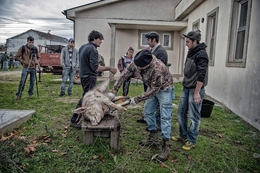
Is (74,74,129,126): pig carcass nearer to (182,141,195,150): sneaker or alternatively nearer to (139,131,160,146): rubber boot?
(139,131,160,146): rubber boot

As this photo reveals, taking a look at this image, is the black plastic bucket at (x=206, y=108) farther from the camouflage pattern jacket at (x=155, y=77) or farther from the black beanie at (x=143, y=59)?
the black beanie at (x=143, y=59)

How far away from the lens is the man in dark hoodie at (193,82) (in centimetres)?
305

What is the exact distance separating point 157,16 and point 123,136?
10927 millimetres

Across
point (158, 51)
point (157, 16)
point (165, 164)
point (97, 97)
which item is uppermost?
point (157, 16)

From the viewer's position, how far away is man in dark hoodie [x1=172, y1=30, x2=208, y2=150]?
3.05 metres

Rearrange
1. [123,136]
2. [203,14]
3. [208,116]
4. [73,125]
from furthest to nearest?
[203,14] < [208,116] < [73,125] < [123,136]

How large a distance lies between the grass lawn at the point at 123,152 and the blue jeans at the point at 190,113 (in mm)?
247

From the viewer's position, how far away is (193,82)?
3.21 m

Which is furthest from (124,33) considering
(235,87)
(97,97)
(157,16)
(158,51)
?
(97,97)

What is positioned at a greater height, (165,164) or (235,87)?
(235,87)

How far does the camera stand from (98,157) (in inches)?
121

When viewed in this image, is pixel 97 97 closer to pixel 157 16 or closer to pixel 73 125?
pixel 73 125

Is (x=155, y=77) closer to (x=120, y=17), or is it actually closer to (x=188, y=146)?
(x=188, y=146)

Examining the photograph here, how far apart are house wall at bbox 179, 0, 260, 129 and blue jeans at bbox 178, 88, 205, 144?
189cm
